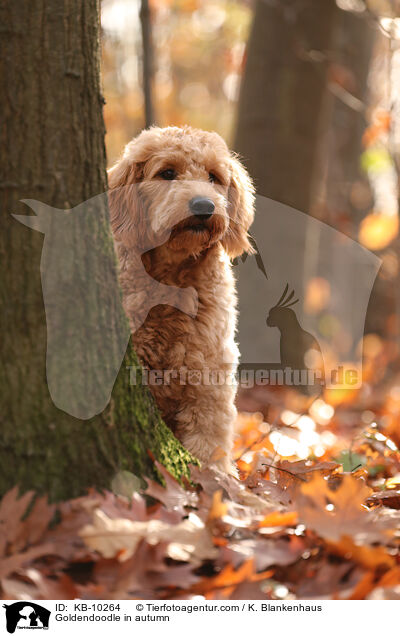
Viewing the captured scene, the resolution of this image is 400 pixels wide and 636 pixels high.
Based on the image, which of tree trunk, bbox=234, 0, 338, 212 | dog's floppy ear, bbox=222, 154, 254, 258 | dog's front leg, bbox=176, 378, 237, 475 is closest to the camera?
dog's front leg, bbox=176, 378, 237, 475

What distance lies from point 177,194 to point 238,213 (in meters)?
A: 0.66

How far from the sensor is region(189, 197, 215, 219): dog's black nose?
12.4ft

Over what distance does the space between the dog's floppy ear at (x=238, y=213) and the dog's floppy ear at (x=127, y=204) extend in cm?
56

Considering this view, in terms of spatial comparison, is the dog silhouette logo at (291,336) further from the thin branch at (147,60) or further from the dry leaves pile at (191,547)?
the dry leaves pile at (191,547)

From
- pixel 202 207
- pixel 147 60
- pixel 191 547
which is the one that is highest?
pixel 147 60

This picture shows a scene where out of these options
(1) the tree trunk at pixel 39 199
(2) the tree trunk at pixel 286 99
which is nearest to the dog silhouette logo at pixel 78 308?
(1) the tree trunk at pixel 39 199

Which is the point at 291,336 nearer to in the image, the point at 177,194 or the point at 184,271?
the point at 184,271

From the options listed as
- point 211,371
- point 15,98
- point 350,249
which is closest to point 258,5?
point 211,371

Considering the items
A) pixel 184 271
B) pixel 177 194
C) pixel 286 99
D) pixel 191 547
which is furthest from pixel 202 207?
pixel 286 99

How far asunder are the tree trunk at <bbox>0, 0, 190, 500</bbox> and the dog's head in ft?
4.47

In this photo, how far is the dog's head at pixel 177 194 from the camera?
150 inches
